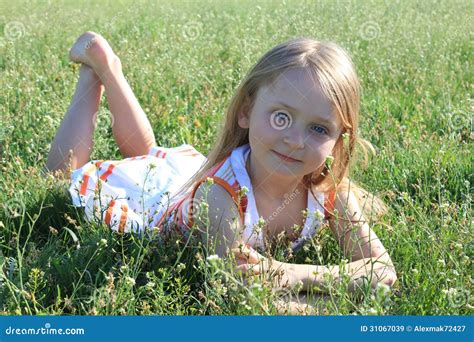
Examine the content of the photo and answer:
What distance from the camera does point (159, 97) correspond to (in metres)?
5.44

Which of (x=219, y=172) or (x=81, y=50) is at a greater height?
(x=81, y=50)

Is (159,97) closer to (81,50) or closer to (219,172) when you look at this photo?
(81,50)

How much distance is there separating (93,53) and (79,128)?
16.7 inches

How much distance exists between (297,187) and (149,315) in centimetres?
118

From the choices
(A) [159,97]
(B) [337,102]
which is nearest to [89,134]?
(A) [159,97]
